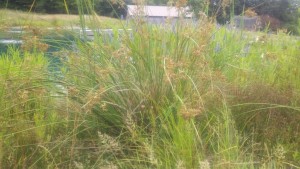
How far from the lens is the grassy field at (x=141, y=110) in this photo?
269 centimetres

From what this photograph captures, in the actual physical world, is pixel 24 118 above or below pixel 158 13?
below

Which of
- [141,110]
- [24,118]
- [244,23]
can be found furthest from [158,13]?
[24,118]

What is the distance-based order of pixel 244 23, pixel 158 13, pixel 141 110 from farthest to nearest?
pixel 244 23 < pixel 158 13 < pixel 141 110

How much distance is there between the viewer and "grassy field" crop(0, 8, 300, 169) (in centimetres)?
269

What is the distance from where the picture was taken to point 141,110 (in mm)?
3104

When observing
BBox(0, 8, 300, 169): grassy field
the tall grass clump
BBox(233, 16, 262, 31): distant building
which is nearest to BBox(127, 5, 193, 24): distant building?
BBox(0, 8, 300, 169): grassy field

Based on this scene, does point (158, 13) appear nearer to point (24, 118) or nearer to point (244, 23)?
point (244, 23)

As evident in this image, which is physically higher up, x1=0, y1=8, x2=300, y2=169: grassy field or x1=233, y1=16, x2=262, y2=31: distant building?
x1=233, y1=16, x2=262, y2=31: distant building

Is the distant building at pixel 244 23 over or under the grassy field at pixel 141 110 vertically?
over

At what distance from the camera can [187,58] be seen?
3.27m

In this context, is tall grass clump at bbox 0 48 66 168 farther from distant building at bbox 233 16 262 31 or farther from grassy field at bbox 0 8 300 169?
distant building at bbox 233 16 262 31

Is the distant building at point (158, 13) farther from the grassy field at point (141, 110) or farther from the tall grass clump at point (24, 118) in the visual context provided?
the tall grass clump at point (24, 118)

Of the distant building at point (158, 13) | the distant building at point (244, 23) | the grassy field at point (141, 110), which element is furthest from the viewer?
the distant building at point (244, 23)

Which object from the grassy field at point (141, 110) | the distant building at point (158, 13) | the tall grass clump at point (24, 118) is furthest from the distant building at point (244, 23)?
the tall grass clump at point (24, 118)
